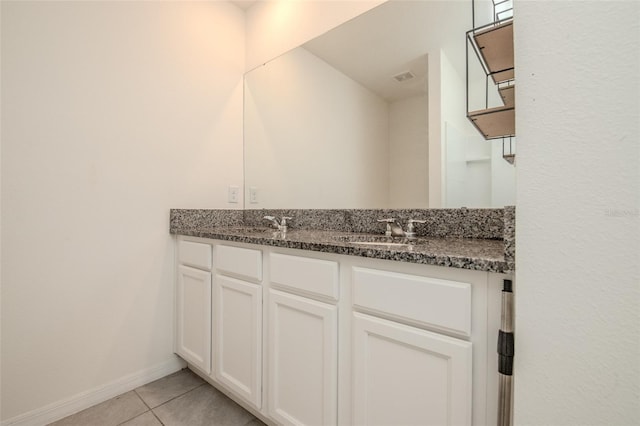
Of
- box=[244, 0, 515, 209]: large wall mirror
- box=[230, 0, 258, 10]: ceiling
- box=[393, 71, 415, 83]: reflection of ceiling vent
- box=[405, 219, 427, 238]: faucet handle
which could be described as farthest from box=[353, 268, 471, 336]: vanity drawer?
box=[230, 0, 258, 10]: ceiling

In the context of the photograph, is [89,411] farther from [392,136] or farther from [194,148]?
[392,136]

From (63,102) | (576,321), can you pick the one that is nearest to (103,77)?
(63,102)

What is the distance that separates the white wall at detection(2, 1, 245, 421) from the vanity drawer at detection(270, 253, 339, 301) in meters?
0.93

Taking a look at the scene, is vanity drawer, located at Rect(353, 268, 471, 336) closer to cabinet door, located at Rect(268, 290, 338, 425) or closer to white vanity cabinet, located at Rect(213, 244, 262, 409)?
cabinet door, located at Rect(268, 290, 338, 425)

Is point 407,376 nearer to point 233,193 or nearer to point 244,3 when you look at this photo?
point 233,193

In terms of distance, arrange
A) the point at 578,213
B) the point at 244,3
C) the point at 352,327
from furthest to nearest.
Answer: the point at 244,3 → the point at 352,327 → the point at 578,213

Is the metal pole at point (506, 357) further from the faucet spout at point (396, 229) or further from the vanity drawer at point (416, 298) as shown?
the faucet spout at point (396, 229)

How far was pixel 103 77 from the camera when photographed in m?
1.50

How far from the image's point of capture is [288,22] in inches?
74.1

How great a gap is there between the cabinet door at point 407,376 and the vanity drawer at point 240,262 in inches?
19.4

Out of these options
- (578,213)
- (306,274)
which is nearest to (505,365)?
(578,213)

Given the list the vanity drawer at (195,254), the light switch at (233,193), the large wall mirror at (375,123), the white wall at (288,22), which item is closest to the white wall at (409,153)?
the large wall mirror at (375,123)

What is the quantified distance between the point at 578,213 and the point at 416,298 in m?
0.39

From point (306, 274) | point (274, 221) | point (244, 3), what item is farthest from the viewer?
point (244, 3)
